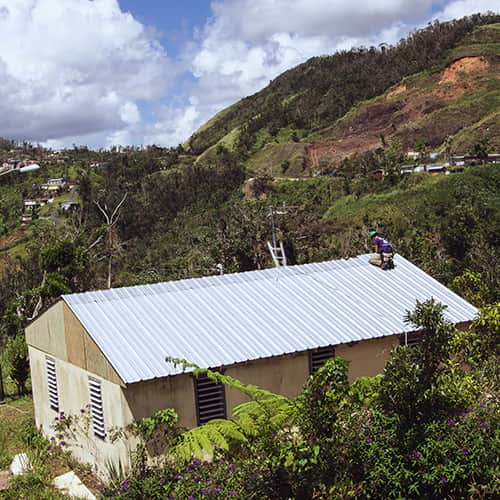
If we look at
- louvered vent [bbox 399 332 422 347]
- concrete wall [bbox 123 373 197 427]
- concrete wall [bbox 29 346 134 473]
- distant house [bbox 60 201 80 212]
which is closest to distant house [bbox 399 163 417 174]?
distant house [bbox 60 201 80 212]

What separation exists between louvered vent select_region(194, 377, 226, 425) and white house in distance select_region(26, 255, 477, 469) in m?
0.02

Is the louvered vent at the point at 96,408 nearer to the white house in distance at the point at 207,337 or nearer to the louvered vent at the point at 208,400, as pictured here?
the white house in distance at the point at 207,337

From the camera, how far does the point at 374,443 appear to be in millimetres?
7395

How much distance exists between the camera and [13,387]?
1969 centimetres

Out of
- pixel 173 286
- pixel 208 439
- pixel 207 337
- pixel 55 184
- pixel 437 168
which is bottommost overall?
pixel 208 439

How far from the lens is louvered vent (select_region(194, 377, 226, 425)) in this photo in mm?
10398

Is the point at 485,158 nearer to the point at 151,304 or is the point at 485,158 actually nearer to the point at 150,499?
the point at 151,304

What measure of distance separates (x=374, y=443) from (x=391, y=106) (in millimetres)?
75032

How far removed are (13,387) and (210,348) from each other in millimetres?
11317

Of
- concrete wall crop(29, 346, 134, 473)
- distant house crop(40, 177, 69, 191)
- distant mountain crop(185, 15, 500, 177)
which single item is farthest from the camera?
distant house crop(40, 177, 69, 191)

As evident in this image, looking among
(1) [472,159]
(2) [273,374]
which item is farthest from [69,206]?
(2) [273,374]

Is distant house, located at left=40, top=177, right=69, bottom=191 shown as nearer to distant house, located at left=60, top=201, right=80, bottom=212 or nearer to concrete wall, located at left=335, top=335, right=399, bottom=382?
distant house, located at left=60, top=201, right=80, bottom=212

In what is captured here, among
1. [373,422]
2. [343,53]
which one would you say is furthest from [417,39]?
[373,422]

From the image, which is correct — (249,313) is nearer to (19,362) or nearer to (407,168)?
(19,362)
